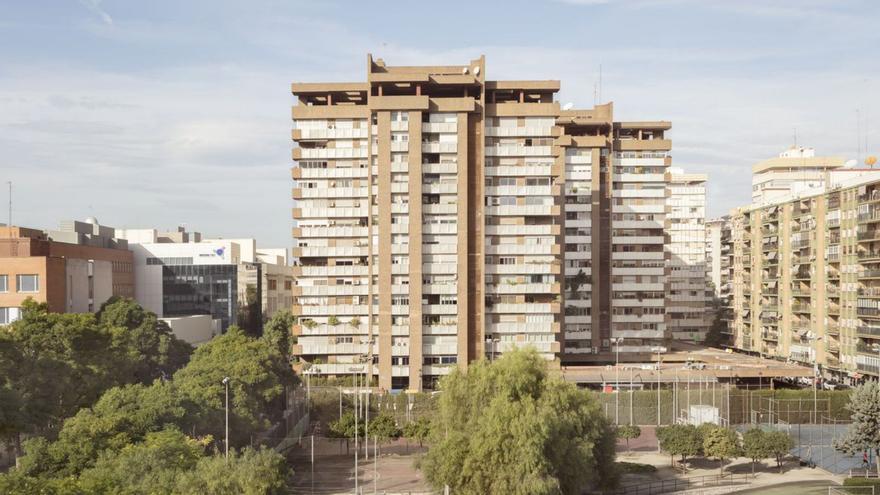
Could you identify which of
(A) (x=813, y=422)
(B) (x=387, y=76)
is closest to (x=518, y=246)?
(B) (x=387, y=76)

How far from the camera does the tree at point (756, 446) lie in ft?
183

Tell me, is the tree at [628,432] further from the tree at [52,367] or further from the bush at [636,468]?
the tree at [52,367]

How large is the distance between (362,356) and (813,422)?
41.7m

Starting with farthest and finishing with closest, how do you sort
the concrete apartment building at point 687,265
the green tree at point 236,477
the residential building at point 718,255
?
the residential building at point 718,255
the concrete apartment building at point 687,265
the green tree at point 236,477

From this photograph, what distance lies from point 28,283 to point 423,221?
37.3 metres

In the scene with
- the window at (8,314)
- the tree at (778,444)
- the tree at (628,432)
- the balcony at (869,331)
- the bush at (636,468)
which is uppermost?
the window at (8,314)

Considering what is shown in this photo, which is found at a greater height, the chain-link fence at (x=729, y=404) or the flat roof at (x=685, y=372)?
the flat roof at (x=685, y=372)

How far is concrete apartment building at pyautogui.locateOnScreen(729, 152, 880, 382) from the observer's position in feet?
267

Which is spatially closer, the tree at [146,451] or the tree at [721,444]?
the tree at [146,451]

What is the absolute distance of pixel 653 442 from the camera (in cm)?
6762

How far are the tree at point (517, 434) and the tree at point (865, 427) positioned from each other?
17917mm

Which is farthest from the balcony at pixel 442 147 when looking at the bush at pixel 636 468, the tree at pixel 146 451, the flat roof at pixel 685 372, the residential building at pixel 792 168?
the residential building at pixel 792 168

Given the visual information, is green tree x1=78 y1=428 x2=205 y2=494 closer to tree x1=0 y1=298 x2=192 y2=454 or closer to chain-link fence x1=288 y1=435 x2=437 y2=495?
Answer: tree x1=0 y1=298 x2=192 y2=454

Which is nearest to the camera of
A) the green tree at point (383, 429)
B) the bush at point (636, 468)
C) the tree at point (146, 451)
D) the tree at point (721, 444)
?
the tree at point (146, 451)
